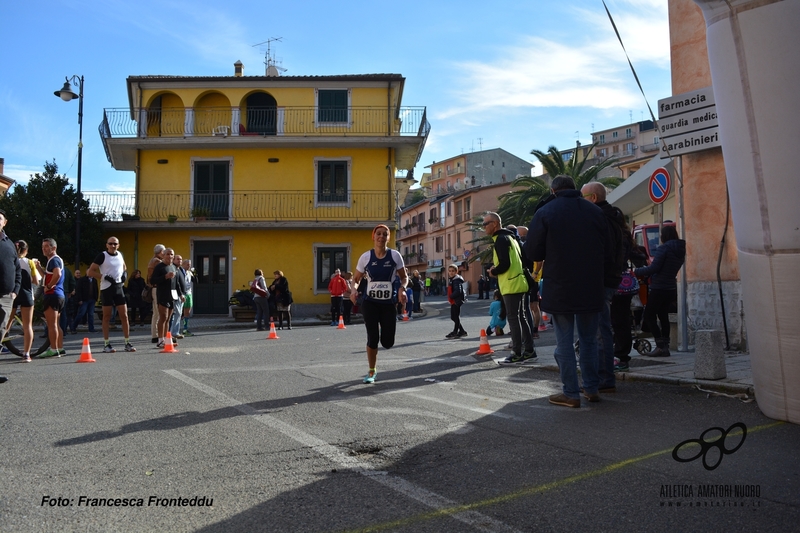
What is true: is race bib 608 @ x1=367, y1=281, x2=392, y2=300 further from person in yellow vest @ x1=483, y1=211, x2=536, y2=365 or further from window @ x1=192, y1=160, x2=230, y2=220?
window @ x1=192, y1=160, x2=230, y2=220

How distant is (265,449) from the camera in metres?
4.73

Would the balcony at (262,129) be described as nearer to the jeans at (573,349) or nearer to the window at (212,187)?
the window at (212,187)

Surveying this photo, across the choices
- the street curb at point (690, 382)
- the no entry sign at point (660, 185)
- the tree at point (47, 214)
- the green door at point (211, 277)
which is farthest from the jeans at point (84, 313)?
the street curb at point (690, 382)

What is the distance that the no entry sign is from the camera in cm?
1025

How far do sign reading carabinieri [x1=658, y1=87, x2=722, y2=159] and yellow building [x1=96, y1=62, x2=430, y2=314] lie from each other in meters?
21.0

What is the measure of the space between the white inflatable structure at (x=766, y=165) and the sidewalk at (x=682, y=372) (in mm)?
1077

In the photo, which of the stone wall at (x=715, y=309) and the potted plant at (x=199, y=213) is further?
the potted plant at (x=199, y=213)

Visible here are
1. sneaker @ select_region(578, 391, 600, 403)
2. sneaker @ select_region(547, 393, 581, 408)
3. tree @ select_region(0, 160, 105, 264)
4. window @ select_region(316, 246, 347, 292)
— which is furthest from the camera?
window @ select_region(316, 246, 347, 292)

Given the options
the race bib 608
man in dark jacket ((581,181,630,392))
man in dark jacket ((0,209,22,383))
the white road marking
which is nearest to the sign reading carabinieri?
man in dark jacket ((581,181,630,392))

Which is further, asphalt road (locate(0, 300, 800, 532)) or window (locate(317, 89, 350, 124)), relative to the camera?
window (locate(317, 89, 350, 124))

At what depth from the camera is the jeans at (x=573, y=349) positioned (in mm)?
6117

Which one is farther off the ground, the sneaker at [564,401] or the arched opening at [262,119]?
the arched opening at [262,119]

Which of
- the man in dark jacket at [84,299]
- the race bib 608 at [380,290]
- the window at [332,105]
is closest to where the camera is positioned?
the race bib 608 at [380,290]

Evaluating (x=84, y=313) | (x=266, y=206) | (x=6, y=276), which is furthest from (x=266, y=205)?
(x=6, y=276)
